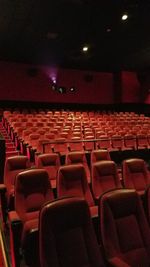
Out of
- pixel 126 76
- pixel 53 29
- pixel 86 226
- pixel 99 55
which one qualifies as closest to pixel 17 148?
pixel 53 29

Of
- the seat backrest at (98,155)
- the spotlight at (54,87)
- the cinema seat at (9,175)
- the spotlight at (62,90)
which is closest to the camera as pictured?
the cinema seat at (9,175)

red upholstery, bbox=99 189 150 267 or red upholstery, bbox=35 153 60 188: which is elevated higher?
red upholstery, bbox=35 153 60 188

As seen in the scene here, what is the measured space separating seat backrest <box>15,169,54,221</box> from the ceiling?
12.3ft

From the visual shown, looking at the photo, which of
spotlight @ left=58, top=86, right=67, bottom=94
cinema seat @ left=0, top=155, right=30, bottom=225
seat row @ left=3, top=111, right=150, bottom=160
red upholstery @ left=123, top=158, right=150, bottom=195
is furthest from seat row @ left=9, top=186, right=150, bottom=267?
spotlight @ left=58, top=86, right=67, bottom=94

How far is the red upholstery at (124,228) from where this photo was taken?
129 cm

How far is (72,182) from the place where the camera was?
2074 mm

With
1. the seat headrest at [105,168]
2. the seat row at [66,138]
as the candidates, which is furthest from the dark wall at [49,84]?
the seat headrest at [105,168]

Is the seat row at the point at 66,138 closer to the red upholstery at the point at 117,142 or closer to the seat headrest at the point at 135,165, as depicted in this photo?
the red upholstery at the point at 117,142

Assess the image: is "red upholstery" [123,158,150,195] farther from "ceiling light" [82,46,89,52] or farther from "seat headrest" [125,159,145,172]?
"ceiling light" [82,46,89,52]

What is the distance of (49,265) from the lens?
112 centimetres

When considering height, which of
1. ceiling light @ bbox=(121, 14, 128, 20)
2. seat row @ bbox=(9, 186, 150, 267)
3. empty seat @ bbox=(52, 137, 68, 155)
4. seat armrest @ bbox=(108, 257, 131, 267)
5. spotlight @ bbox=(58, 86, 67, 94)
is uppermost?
ceiling light @ bbox=(121, 14, 128, 20)

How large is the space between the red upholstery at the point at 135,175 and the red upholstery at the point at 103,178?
0.39 ft

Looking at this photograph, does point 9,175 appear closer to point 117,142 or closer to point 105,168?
point 105,168

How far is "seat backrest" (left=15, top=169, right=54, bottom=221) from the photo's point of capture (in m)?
1.80
